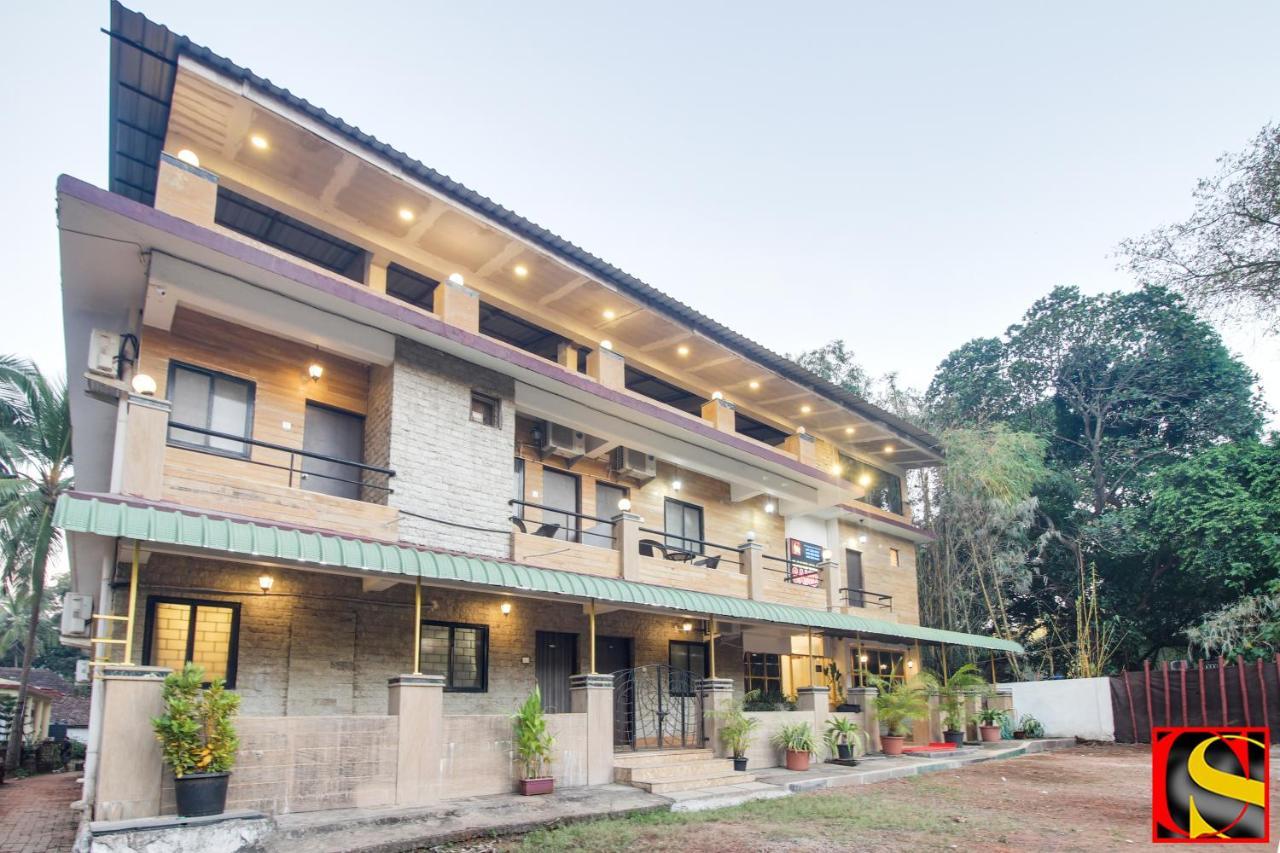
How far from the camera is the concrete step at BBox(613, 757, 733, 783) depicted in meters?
11.8

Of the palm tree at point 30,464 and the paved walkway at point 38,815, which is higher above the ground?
the palm tree at point 30,464

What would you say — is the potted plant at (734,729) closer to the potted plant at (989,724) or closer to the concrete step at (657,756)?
the concrete step at (657,756)

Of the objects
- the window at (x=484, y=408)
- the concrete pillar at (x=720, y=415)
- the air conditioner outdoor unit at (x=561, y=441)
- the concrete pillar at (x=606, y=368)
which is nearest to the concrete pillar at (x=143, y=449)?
the window at (x=484, y=408)

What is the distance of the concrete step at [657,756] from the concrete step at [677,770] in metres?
0.10

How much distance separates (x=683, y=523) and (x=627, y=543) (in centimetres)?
471

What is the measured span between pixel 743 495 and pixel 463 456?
29.0 feet

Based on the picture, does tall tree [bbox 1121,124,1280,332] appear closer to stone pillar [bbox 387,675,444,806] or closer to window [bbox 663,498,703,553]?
window [bbox 663,498,703,553]

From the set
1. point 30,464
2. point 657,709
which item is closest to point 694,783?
point 657,709

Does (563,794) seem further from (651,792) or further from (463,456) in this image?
(463,456)

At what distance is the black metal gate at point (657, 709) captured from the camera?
1470cm

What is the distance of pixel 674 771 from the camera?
1234cm

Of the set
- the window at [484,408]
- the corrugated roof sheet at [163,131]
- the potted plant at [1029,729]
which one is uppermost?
the corrugated roof sheet at [163,131]

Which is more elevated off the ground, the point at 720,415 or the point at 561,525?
the point at 720,415

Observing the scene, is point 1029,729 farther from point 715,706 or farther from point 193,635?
point 193,635
